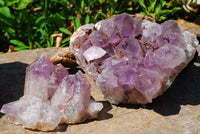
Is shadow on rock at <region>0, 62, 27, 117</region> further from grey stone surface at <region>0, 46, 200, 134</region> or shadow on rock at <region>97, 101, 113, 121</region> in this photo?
shadow on rock at <region>97, 101, 113, 121</region>

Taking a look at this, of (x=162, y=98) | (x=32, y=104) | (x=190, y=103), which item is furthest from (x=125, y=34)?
(x=32, y=104)

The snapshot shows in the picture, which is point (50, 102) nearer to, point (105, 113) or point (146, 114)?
point (105, 113)

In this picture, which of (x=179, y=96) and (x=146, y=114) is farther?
(x=179, y=96)

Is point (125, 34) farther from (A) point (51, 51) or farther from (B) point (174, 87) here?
(A) point (51, 51)

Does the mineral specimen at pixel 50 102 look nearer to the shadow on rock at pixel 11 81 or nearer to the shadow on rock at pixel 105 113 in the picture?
the shadow on rock at pixel 105 113

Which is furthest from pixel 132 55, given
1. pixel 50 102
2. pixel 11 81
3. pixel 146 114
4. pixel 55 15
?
pixel 55 15

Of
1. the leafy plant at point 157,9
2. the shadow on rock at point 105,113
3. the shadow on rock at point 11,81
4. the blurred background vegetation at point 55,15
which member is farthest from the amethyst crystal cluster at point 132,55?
the leafy plant at point 157,9
